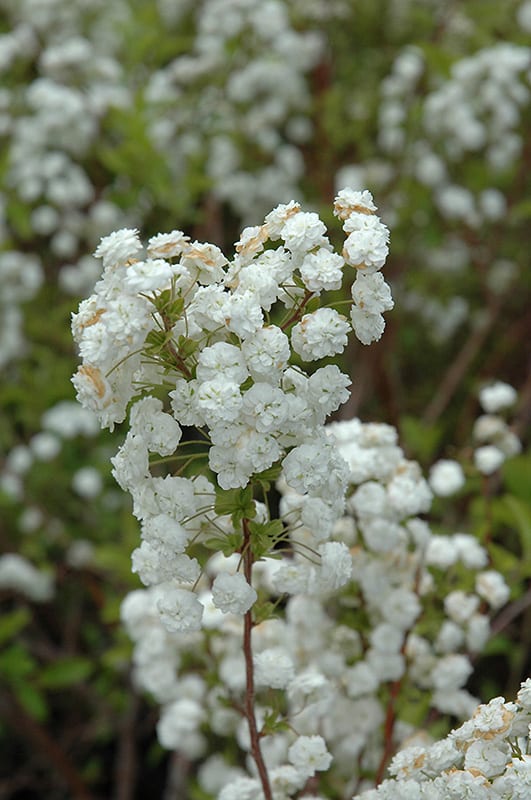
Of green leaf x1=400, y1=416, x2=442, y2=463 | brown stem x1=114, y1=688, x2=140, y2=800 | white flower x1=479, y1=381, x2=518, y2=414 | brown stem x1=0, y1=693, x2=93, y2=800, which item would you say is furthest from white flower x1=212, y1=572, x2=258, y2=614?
brown stem x1=114, y1=688, x2=140, y2=800

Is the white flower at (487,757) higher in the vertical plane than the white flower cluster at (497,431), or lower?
lower

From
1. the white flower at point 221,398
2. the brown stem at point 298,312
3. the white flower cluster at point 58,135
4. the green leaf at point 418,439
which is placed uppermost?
the white flower cluster at point 58,135

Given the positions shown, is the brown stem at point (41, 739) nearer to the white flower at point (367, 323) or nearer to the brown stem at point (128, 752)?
the brown stem at point (128, 752)

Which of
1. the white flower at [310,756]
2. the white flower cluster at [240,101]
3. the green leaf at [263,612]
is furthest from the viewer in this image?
the white flower cluster at [240,101]

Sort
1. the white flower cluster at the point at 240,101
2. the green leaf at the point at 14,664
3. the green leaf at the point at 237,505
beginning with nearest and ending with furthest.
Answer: the green leaf at the point at 237,505 → the green leaf at the point at 14,664 → the white flower cluster at the point at 240,101

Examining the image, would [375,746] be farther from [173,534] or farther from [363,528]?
[173,534]

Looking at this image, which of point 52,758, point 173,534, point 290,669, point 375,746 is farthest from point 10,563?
point 173,534

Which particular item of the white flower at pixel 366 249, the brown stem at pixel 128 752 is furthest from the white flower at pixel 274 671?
the brown stem at pixel 128 752

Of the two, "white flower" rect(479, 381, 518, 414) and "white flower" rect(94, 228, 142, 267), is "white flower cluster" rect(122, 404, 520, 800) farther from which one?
"white flower" rect(94, 228, 142, 267)
